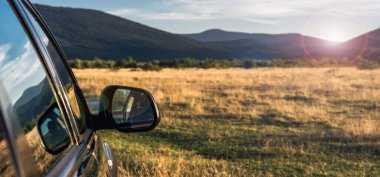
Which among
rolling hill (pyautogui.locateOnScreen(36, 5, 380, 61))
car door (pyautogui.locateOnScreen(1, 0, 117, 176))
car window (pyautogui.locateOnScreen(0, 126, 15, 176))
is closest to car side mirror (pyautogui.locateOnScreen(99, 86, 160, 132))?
car door (pyautogui.locateOnScreen(1, 0, 117, 176))

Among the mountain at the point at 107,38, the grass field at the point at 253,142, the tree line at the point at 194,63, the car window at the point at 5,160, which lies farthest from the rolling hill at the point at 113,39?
the car window at the point at 5,160

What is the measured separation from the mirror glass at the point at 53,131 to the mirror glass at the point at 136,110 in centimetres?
53

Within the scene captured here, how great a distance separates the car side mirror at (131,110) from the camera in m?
2.27

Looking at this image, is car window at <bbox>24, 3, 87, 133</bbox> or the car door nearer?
the car door

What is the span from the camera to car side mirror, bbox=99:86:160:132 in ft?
7.46

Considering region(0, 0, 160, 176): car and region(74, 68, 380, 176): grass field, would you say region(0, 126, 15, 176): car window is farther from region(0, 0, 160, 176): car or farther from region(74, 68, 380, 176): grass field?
region(74, 68, 380, 176): grass field

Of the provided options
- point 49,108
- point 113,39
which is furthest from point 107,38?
point 49,108

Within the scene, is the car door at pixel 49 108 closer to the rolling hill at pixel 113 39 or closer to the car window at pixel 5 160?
the car window at pixel 5 160

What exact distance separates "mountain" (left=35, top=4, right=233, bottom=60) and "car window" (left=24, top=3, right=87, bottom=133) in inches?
5253

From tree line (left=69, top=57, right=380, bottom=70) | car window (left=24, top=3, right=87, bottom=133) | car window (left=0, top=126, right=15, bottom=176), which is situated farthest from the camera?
tree line (left=69, top=57, right=380, bottom=70)

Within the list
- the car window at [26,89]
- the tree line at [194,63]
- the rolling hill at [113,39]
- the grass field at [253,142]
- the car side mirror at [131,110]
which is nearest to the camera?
the car window at [26,89]

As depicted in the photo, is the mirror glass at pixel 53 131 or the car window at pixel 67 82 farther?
the car window at pixel 67 82

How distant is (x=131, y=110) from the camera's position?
2469 millimetres

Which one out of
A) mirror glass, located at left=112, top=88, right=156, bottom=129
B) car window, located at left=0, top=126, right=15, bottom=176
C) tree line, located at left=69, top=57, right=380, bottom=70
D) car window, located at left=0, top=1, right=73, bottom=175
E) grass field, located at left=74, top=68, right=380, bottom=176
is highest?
car window, located at left=0, top=1, right=73, bottom=175
